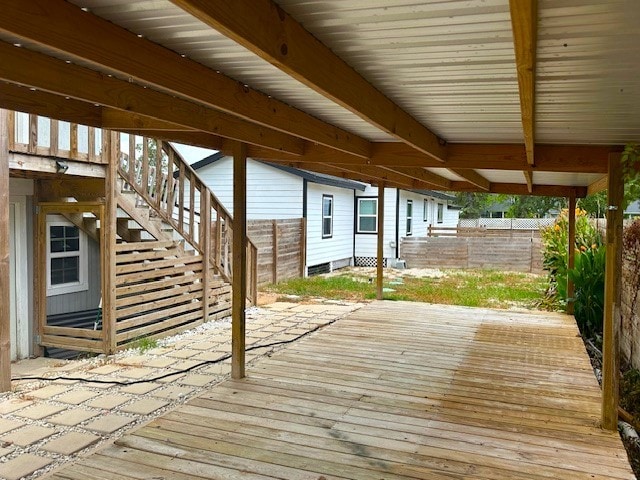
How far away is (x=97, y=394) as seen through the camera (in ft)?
15.4

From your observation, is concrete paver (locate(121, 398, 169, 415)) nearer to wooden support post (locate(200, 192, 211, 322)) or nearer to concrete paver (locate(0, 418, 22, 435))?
concrete paver (locate(0, 418, 22, 435))

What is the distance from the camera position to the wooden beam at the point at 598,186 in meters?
6.14

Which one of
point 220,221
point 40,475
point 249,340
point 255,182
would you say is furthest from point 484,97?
point 255,182

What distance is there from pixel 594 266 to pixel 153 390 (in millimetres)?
6884

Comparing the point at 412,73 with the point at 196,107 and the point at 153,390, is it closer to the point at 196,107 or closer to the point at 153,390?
the point at 196,107

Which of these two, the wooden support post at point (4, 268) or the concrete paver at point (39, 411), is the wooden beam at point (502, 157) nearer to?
the wooden support post at point (4, 268)

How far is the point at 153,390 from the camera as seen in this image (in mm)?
4809

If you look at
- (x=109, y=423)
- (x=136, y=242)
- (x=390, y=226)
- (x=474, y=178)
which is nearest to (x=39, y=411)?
(x=109, y=423)

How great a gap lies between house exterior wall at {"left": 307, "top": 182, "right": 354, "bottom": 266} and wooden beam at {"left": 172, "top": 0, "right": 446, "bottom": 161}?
1114 cm

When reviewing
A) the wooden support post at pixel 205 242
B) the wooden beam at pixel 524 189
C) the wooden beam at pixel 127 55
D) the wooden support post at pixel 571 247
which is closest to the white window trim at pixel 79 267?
the wooden support post at pixel 205 242

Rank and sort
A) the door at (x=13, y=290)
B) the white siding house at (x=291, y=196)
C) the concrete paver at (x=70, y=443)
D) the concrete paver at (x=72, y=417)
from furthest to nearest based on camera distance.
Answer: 1. the white siding house at (x=291, y=196)
2. the door at (x=13, y=290)
3. the concrete paver at (x=72, y=417)
4. the concrete paver at (x=70, y=443)

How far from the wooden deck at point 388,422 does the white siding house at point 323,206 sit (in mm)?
8004

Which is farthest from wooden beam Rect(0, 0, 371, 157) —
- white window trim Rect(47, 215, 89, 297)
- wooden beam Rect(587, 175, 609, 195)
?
white window trim Rect(47, 215, 89, 297)

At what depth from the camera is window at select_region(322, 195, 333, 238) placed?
49.6 feet
